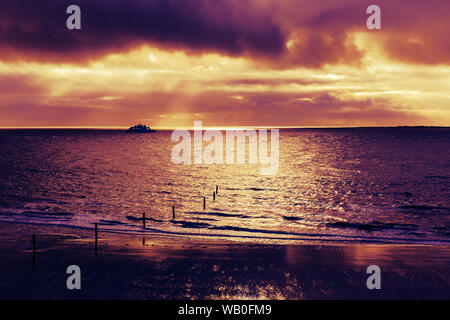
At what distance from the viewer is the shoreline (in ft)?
49.4

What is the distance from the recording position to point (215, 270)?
17.6 metres

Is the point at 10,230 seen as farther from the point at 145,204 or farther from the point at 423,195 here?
the point at 423,195

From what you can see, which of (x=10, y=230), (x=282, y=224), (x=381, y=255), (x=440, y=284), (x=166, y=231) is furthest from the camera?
(x=282, y=224)

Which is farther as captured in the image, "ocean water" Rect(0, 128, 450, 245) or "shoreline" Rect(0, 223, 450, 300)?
"ocean water" Rect(0, 128, 450, 245)

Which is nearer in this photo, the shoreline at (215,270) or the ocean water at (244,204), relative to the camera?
the shoreline at (215,270)

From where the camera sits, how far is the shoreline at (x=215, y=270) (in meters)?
15.0

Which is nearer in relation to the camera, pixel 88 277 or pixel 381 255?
pixel 88 277

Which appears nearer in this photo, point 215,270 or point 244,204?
point 215,270
